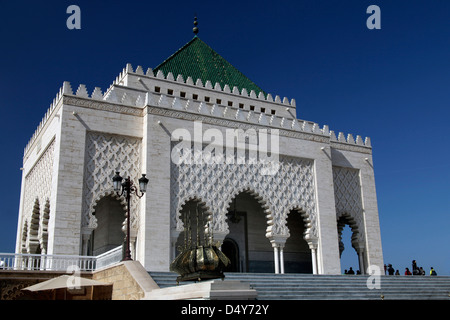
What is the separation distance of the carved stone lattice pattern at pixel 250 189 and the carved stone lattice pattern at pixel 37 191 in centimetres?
312

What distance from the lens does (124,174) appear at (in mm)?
11797

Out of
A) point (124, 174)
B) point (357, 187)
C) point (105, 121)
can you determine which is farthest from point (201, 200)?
point (357, 187)

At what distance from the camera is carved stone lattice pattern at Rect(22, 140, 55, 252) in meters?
12.3

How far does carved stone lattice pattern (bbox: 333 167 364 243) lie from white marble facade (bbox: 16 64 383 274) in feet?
0.11

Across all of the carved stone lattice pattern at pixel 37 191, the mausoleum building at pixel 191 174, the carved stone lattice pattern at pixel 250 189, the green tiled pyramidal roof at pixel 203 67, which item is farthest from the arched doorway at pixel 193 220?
the green tiled pyramidal roof at pixel 203 67

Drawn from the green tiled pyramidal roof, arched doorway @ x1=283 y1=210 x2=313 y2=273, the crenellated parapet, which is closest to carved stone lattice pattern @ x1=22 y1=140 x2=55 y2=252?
the crenellated parapet

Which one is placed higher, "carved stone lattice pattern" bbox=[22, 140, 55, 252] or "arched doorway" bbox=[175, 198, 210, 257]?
"carved stone lattice pattern" bbox=[22, 140, 55, 252]

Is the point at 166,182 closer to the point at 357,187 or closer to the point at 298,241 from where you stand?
the point at 298,241

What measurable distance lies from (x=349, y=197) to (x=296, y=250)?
233 cm

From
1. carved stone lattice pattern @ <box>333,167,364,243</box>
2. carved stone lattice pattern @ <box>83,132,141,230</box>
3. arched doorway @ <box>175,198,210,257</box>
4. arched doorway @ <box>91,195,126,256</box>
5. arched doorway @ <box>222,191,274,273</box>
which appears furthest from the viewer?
carved stone lattice pattern @ <box>333,167,364,243</box>

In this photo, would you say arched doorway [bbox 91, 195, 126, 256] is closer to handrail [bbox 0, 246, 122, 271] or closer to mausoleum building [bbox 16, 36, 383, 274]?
mausoleum building [bbox 16, 36, 383, 274]

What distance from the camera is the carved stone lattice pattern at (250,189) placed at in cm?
1223

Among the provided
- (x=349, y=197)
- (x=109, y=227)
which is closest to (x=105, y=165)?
(x=109, y=227)

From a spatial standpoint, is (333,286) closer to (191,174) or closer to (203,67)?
(191,174)
